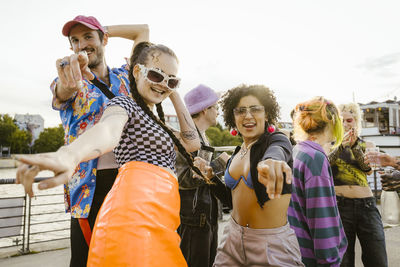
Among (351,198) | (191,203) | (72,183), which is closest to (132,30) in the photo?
(72,183)

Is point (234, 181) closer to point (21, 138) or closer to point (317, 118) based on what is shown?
point (317, 118)

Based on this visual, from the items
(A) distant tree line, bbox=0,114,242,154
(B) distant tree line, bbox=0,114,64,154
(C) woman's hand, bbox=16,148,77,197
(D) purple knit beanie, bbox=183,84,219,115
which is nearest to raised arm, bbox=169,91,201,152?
(C) woman's hand, bbox=16,148,77,197

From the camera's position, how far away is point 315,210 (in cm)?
218

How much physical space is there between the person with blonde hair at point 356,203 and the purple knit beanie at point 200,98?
1586 mm

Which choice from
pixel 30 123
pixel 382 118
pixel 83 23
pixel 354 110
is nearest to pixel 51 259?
pixel 83 23

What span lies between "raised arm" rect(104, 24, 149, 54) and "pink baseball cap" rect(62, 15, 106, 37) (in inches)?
13.3

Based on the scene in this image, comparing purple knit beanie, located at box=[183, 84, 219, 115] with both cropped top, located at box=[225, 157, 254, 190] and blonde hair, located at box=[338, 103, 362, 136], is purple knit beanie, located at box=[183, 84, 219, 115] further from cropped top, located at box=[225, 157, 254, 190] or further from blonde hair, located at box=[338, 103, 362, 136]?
blonde hair, located at box=[338, 103, 362, 136]

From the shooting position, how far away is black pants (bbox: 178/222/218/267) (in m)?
2.72

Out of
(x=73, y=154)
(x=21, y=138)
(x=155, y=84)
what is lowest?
(x=73, y=154)

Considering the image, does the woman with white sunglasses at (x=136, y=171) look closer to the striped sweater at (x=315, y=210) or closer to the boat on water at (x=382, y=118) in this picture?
the striped sweater at (x=315, y=210)

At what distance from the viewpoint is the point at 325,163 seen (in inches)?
90.4

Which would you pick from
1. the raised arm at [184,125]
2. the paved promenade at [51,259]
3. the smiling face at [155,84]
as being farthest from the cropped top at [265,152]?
the paved promenade at [51,259]

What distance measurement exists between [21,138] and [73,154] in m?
92.1

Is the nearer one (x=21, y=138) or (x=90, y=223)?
(x=90, y=223)
